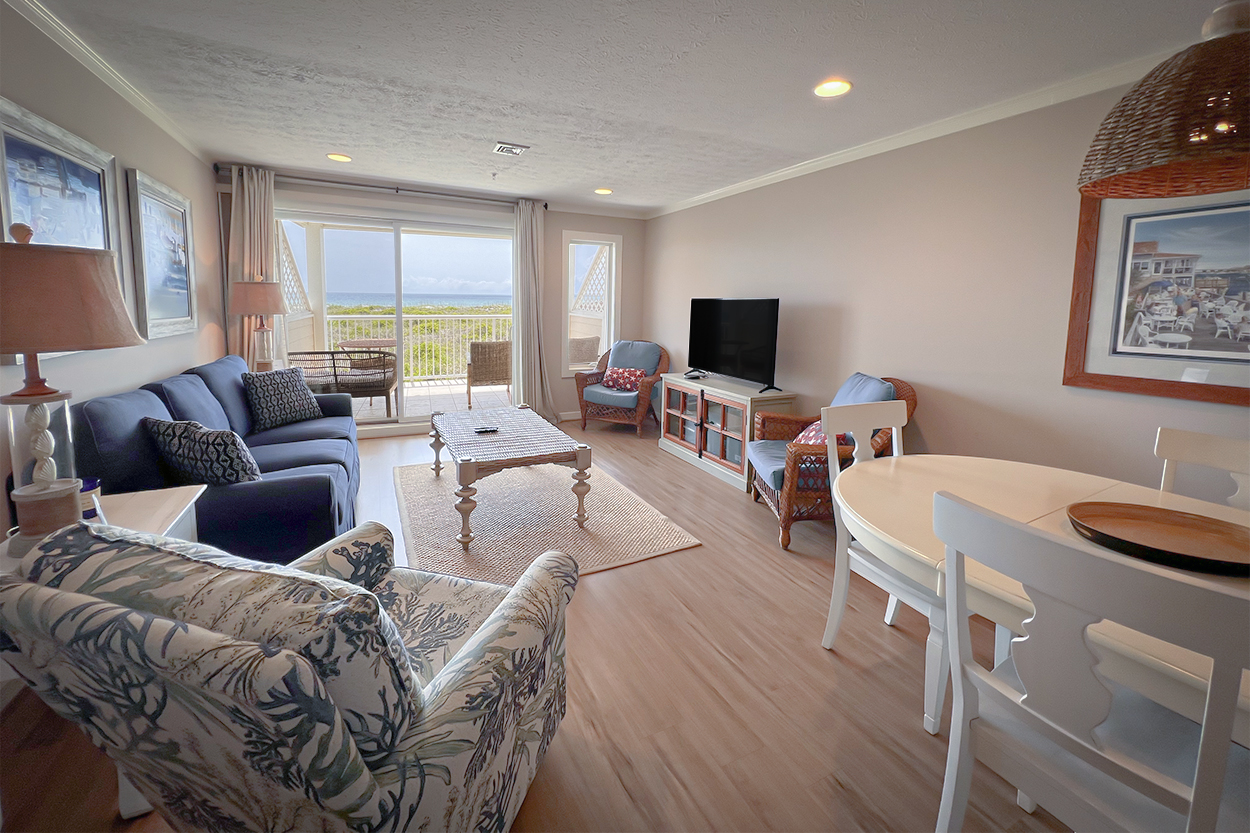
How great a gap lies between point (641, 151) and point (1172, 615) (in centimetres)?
373

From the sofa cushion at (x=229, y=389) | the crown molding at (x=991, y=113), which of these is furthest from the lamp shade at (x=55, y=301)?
the crown molding at (x=991, y=113)

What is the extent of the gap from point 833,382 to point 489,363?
364cm

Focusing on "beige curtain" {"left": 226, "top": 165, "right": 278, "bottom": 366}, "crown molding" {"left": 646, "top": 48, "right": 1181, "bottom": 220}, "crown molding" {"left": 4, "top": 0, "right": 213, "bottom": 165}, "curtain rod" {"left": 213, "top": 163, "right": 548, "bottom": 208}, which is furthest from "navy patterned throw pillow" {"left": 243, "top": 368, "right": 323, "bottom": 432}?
"crown molding" {"left": 646, "top": 48, "right": 1181, "bottom": 220}

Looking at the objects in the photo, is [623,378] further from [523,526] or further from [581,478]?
[523,526]

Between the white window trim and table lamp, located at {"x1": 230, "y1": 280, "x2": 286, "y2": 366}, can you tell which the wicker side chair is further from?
table lamp, located at {"x1": 230, "y1": 280, "x2": 286, "y2": 366}

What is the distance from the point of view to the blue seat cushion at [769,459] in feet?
10.4

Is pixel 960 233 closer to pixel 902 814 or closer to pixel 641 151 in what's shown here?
pixel 641 151

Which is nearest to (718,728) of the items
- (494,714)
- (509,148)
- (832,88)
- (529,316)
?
(494,714)

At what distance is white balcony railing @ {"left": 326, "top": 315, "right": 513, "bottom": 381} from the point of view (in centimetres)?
729

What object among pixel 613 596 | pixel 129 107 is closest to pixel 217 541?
pixel 613 596

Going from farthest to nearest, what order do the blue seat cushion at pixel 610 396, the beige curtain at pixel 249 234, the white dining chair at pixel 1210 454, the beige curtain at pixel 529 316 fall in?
the beige curtain at pixel 529 316 → the blue seat cushion at pixel 610 396 → the beige curtain at pixel 249 234 → the white dining chair at pixel 1210 454

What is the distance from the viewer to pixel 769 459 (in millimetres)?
3375

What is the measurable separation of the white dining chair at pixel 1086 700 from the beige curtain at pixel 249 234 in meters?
5.26

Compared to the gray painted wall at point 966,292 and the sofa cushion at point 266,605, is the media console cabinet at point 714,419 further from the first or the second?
the sofa cushion at point 266,605
